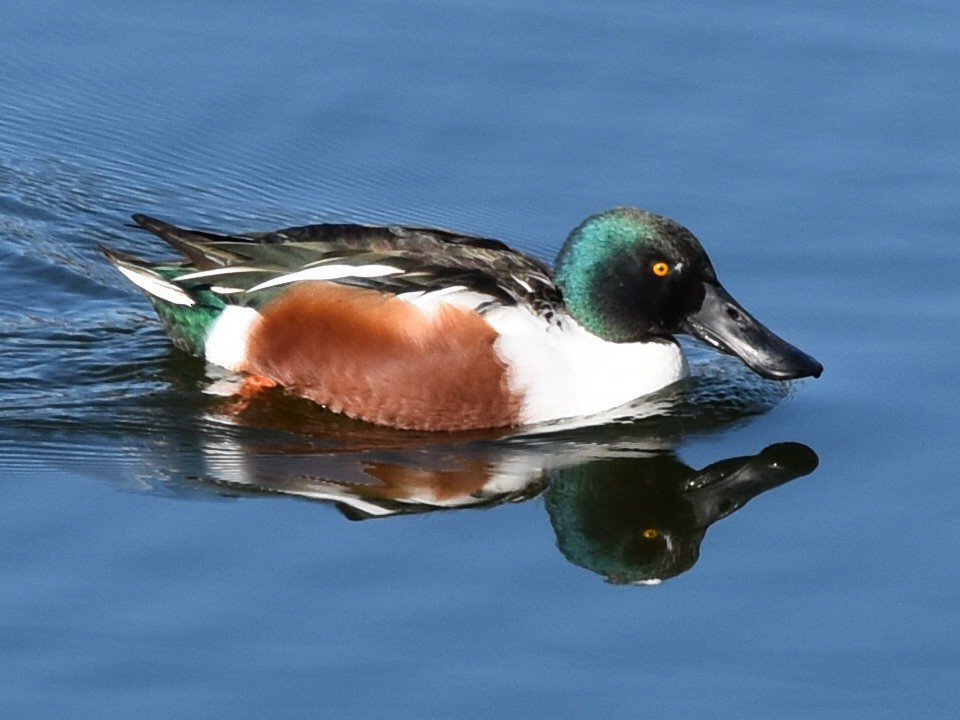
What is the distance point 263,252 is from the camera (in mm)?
8438

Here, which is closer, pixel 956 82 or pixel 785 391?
pixel 785 391

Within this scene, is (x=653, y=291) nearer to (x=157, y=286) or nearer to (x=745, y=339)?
(x=745, y=339)

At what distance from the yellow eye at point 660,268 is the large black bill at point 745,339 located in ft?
0.61

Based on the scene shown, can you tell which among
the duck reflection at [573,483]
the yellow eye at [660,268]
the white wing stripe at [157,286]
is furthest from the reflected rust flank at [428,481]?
the white wing stripe at [157,286]

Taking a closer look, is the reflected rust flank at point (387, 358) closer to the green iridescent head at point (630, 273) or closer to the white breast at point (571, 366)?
the white breast at point (571, 366)

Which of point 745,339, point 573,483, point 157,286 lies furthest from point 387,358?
point 745,339

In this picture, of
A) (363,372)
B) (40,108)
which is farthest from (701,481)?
(40,108)

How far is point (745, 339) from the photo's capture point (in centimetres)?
807

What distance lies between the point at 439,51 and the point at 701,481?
12.4ft

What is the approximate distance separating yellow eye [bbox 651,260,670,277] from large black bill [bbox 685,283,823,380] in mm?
187

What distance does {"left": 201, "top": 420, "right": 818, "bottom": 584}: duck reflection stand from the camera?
7105 millimetres

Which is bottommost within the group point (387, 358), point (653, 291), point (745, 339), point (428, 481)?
point (428, 481)

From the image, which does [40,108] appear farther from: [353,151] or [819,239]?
[819,239]

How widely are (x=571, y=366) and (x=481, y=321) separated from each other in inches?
17.0
